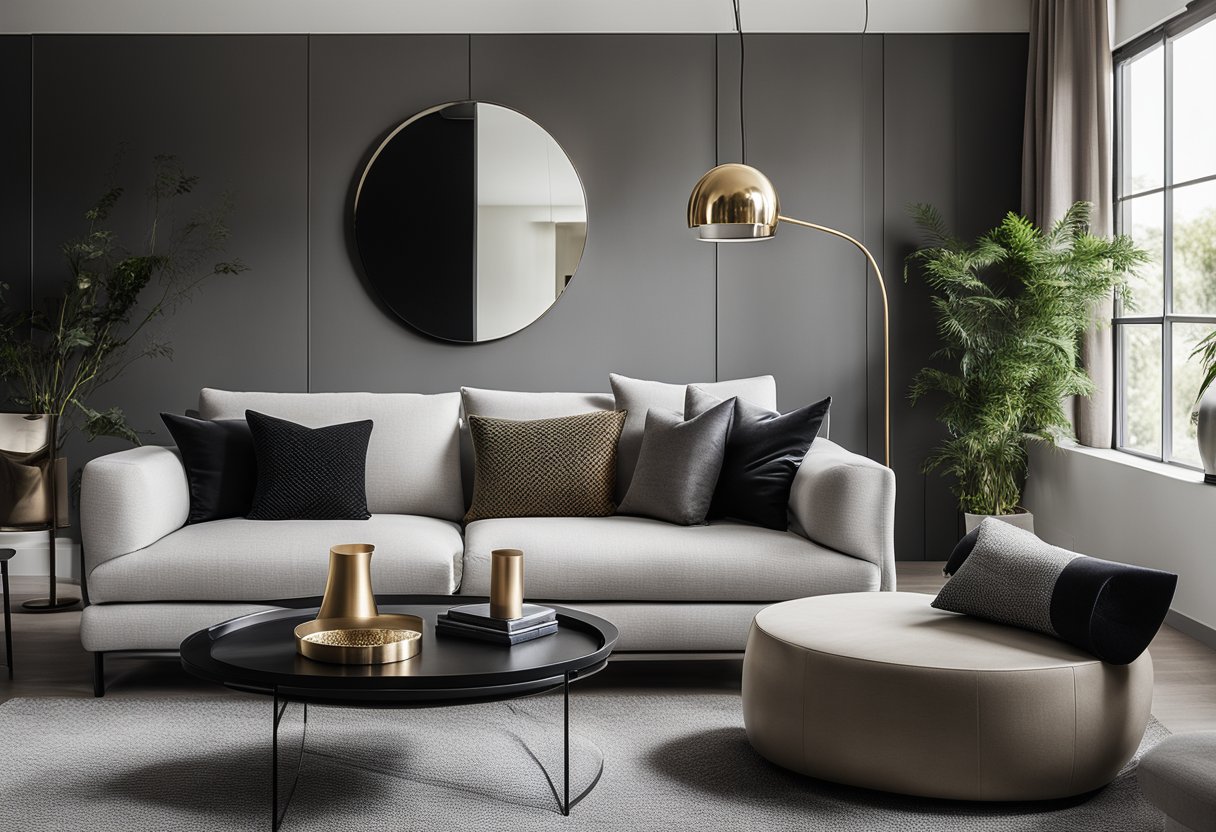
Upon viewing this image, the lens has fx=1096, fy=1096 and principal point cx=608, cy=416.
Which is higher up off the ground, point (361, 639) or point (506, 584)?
point (506, 584)

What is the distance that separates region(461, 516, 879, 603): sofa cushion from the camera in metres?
3.24

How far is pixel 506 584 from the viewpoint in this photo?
2494 mm

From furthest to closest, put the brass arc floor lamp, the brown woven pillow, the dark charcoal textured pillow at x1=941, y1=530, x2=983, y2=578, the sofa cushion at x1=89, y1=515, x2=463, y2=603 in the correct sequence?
1. the brown woven pillow
2. the brass arc floor lamp
3. the sofa cushion at x1=89, y1=515, x2=463, y2=603
4. the dark charcoal textured pillow at x1=941, y1=530, x2=983, y2=578

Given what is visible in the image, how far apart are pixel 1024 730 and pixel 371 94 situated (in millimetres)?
3865

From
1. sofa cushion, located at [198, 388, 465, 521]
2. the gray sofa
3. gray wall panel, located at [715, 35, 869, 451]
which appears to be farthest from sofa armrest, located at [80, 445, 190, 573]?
gray wall panel, located at [715, 35, 869, 451]

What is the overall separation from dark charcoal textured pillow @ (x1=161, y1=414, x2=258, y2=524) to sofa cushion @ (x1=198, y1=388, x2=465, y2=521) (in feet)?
0.93

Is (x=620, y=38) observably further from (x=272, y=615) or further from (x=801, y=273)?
(x=272, y=615)

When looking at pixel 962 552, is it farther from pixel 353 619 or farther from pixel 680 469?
pixel 353 619

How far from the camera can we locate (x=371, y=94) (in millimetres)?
4902

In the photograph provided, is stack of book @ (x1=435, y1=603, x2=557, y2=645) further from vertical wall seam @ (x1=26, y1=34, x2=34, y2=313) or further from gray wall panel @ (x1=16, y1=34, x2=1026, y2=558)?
vertical wall seam @ (x1=26, y1=34, x2=34, y2=313)

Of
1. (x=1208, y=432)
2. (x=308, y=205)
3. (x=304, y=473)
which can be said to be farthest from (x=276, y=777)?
(x=308, y=205)

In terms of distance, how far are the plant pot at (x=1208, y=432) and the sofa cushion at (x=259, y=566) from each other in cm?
246

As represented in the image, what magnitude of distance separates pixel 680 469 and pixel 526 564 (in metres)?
0.66

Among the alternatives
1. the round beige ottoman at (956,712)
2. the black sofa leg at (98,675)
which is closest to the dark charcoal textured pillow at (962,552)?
the round beige ottoman at (956,712)
